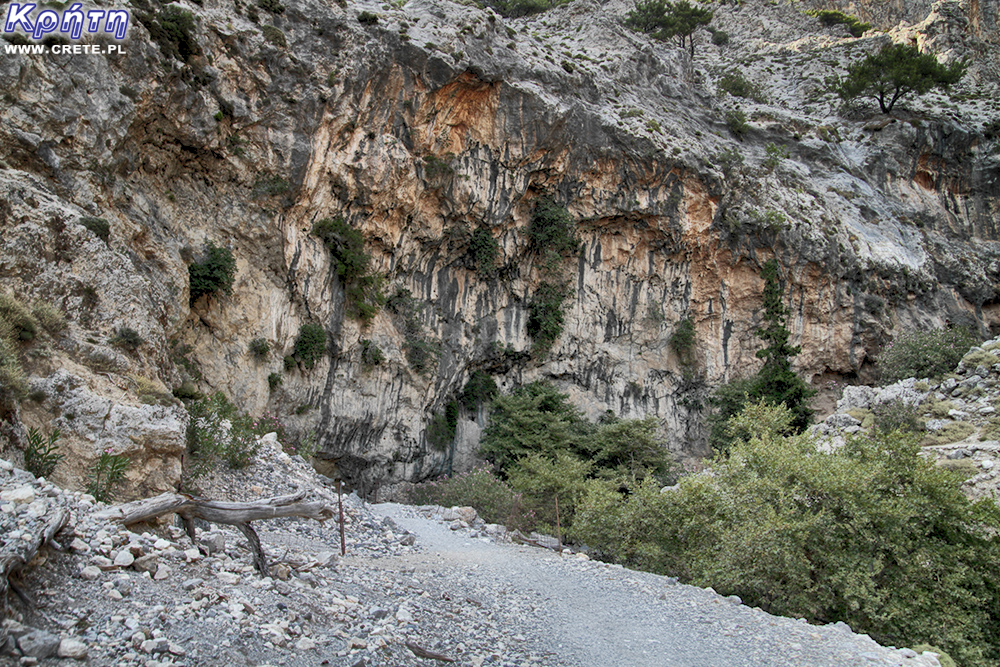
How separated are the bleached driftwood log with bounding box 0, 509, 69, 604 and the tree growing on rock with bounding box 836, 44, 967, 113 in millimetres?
47130

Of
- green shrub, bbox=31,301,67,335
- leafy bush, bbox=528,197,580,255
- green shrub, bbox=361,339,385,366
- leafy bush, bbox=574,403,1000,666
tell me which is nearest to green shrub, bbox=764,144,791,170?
leafy bush, bbox=528,197,580,255

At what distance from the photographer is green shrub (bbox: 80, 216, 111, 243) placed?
11359 mm

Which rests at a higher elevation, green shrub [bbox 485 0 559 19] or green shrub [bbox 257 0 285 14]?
Answer: green shrub [bbox 485 0 559 19]

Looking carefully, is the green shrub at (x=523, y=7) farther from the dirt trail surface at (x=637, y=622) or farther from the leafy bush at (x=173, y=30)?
the dirt trail surface at (x=637, y=622)

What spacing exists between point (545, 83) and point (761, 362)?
17991mm

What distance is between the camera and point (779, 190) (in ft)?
Result: 106

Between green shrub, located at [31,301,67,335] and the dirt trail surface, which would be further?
green shrub, located at [31,301,67,335]

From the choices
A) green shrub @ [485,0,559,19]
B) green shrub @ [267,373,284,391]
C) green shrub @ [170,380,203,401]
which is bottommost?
green shrub @ [170,380,203,401]

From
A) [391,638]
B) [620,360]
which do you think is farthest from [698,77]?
[391,638]

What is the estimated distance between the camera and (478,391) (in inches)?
1048

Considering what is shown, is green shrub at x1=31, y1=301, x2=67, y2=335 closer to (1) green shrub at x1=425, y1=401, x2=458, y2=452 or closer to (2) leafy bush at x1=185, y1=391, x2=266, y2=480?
(2) leafy bush at x1=185, y1=391, x2=266, y2=480

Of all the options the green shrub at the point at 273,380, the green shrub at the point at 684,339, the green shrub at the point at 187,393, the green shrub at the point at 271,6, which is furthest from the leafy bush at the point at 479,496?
the green shrub at the point at 271,6

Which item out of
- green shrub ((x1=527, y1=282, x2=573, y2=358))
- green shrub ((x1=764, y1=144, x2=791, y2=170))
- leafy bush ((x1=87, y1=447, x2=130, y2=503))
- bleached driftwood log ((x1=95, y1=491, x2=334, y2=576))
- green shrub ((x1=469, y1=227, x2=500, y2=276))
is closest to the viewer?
bleached driftwood log ((x1=95, y1=491, x2=334, y2=576))

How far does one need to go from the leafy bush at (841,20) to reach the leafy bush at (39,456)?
6258 centimetres
